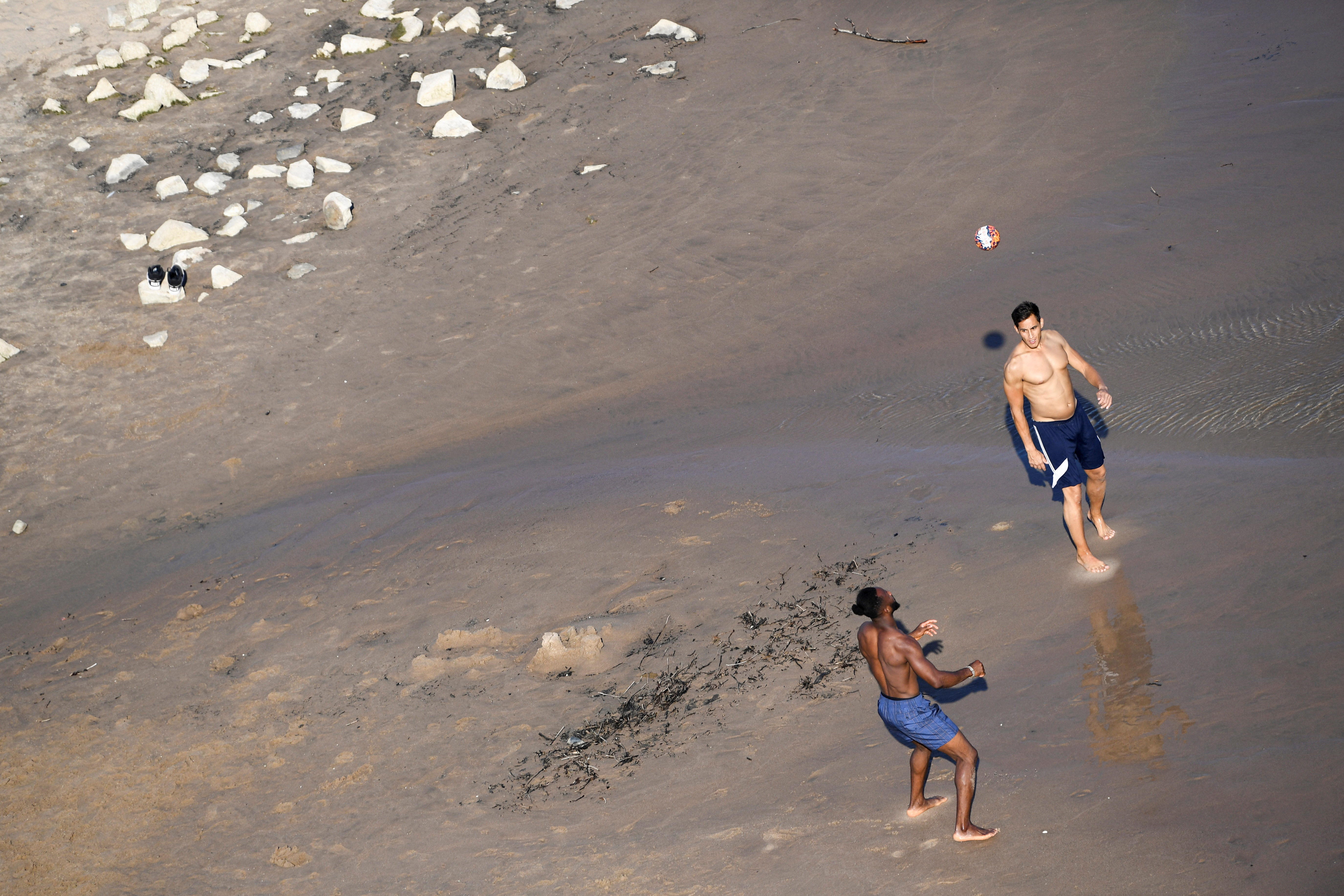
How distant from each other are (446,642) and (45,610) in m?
4.83

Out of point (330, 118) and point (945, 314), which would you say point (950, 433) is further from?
point (330, 118)

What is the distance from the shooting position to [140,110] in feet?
57.4

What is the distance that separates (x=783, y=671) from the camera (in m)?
6.30

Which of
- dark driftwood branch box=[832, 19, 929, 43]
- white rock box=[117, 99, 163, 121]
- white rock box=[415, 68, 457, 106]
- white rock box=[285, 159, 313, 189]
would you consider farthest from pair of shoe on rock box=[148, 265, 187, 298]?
dark driftwood branch box=[832, 19, 929, 43]

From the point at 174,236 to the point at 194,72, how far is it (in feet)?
17.5

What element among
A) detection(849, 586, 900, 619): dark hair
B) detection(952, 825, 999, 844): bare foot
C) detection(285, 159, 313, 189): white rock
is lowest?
detection(285, 159, 313, 189): white rock

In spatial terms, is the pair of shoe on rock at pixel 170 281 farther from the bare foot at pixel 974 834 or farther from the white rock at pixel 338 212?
the bare foot at pixel 974 834

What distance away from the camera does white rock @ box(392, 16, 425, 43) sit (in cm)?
1809

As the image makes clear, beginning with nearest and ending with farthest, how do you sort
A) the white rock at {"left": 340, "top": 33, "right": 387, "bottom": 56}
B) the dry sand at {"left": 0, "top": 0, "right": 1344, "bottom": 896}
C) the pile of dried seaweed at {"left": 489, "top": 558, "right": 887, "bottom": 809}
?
the dry sand at {"left": 0, "top": 0, "right": 1344, "bottom": 896} < the pile of dried seaweed at {"left": 489, "top": 558, "right": 887, "bottom": 809} < the white rock at {"left": 340, "top": 33, "right": 387, "bottom": 56}

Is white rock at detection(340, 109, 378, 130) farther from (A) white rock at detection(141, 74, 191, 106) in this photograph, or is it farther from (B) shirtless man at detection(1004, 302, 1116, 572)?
(B) shirtless man at detection(1004, 302, 1116, 572)

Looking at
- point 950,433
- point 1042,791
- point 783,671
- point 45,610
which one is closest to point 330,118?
point 45,610

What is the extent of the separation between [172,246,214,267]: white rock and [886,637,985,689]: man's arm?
1269 centimetres

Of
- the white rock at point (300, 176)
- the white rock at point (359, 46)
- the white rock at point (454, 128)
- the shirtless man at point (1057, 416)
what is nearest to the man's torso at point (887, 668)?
the shirtless man at point (1057, 416)

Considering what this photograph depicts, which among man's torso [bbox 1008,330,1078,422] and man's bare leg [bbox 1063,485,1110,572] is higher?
man's torso [bbox 1008,330,1078,422]
